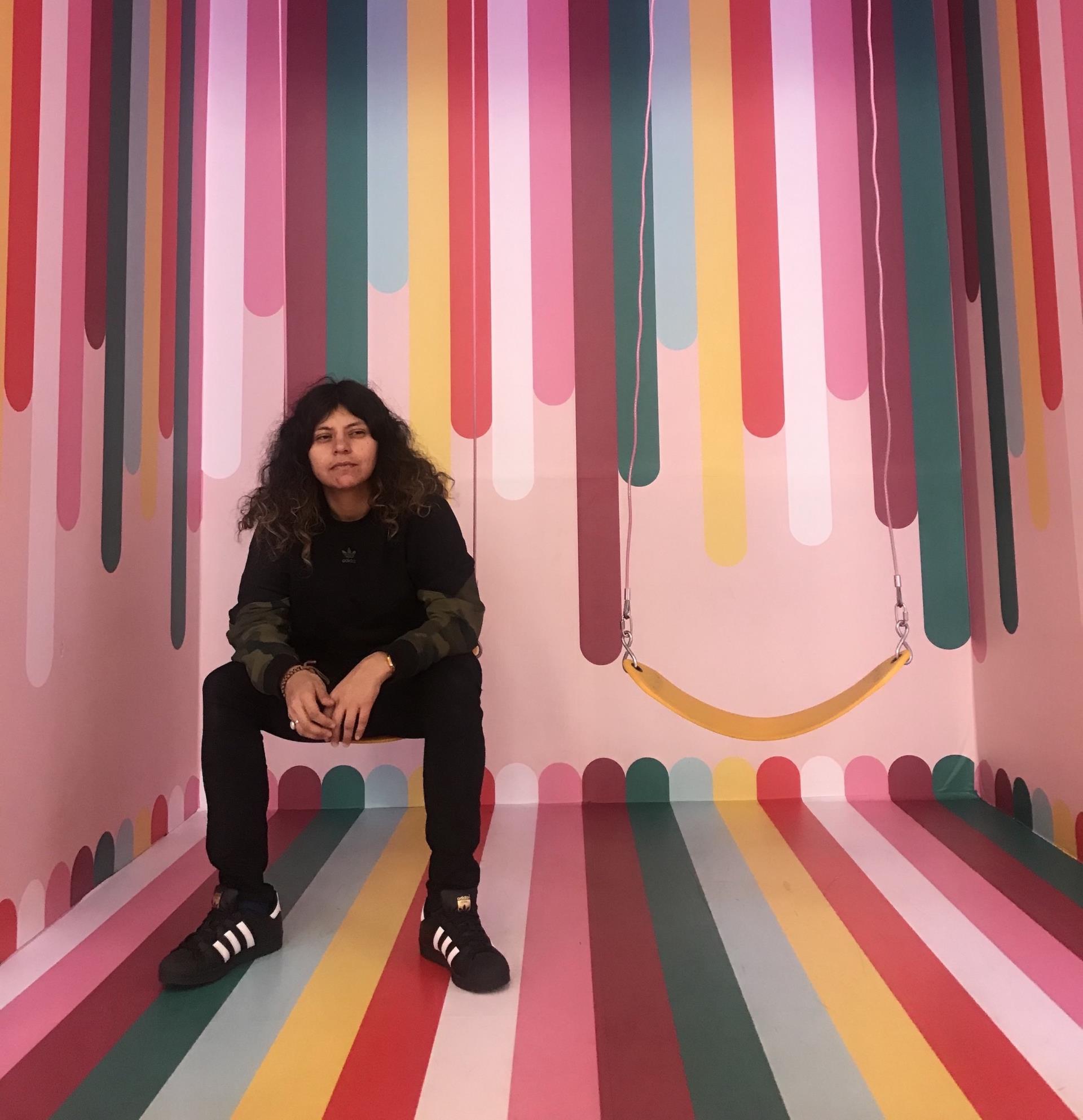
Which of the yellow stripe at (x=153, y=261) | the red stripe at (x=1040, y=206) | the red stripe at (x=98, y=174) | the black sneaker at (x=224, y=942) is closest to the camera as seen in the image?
the black sneaker at (x=224, y=942)

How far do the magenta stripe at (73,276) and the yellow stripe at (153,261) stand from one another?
27cm

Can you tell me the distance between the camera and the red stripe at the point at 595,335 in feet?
6.93

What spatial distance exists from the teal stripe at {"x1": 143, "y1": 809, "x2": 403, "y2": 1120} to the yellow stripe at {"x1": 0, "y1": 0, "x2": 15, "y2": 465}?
2.87 ft

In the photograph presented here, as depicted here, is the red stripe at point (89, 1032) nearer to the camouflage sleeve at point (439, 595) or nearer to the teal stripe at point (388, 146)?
the camouflage sleeve at point (439, 595)

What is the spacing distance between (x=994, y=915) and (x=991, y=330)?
50.3 inches

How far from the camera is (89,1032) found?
1.04 m

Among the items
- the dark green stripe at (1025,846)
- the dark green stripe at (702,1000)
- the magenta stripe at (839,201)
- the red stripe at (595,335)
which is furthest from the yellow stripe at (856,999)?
the magenta stripe at (839,201)

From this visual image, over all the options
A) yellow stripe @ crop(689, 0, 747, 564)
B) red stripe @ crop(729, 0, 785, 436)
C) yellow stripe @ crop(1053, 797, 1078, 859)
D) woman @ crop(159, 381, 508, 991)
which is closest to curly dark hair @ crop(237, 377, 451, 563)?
woman @ crop(159, 381, 508, 991)

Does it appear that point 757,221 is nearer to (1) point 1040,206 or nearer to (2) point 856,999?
(1) point 1040,206

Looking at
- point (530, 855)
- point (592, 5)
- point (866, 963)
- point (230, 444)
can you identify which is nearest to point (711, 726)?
point (530, 855)

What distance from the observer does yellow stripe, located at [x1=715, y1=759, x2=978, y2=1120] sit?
34.4 inches

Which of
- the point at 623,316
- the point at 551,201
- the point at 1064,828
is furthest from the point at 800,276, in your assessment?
the point at 1064,828

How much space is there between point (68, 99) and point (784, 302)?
61.7 inches

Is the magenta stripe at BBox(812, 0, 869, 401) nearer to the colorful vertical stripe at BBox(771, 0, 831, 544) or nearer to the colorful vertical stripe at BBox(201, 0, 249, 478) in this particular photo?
the colorful vertical stripe at BBox(771, 0, 831, 544)
